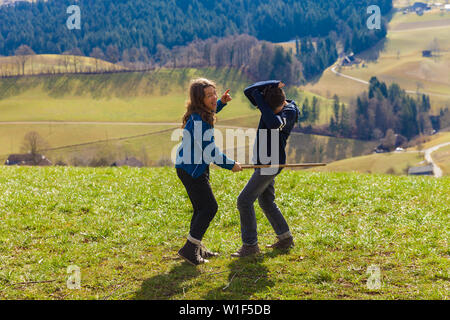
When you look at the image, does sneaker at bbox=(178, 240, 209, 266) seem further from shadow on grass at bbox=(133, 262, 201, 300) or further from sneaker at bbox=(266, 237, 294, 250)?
sneaker at bbox=(266, 237, 294, 250)

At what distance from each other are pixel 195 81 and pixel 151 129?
18720 cm

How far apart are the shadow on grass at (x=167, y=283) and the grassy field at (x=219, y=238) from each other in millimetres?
40

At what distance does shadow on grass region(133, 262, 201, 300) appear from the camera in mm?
8828

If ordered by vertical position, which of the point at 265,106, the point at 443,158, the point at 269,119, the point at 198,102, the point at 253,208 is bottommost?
the point at 443,158

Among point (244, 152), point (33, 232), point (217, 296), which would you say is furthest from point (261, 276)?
point (244, 152)

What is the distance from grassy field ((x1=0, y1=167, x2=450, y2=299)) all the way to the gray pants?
0.55 m

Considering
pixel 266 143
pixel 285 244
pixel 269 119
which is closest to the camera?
pixel 269 119

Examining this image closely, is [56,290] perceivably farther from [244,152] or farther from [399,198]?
[244,152]

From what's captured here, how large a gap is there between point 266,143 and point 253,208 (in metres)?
1.59

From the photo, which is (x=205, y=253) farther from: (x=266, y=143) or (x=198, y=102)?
(x=198, y=102)

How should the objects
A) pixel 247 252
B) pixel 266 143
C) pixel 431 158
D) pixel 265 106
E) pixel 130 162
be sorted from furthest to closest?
pixel 431 158, pixel 130 162, pixel 247 252, pixel 266 143, pixel 265 106

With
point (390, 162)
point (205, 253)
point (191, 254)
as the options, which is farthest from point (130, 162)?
point (191, 254)

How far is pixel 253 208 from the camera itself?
10.5 metres

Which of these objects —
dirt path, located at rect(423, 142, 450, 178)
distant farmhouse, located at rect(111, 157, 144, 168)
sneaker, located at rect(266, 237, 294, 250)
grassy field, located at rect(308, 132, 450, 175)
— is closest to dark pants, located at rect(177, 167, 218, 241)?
sneaker, located at rect(266, 237, 294, 250)
